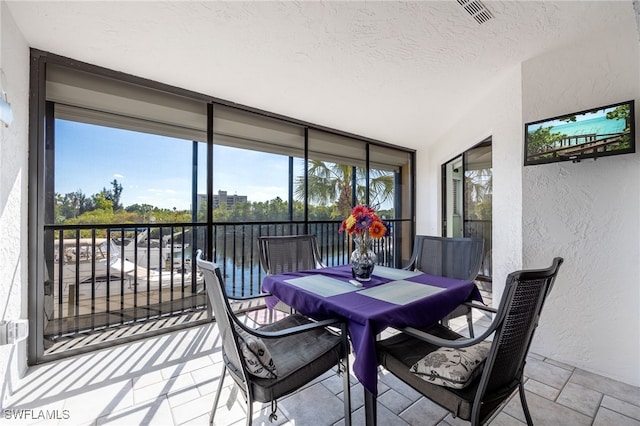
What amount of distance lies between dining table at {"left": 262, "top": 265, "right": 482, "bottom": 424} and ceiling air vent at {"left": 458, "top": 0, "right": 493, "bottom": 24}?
186 cm

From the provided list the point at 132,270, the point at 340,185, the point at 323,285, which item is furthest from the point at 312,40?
the point at 132,270

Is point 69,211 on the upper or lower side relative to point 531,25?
lower

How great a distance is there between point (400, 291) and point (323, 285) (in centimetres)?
51

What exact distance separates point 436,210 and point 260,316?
3.34m

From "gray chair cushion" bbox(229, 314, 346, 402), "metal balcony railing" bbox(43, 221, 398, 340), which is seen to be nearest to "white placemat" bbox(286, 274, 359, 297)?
"gray chair cushion" bbox(229, 314, 346, 402)

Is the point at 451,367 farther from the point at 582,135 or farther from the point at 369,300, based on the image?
the point at 582,135

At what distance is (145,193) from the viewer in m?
2.88

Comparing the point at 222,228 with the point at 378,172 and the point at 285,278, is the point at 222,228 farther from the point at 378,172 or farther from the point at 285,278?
the point at 378,172

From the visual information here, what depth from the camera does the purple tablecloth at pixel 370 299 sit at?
1351mm

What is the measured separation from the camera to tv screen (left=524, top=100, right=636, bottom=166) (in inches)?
75.9

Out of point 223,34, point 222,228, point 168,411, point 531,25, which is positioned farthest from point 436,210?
point 168,411

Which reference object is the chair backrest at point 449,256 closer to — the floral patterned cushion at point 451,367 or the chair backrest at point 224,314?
the floral patterned cushion at point 451,367

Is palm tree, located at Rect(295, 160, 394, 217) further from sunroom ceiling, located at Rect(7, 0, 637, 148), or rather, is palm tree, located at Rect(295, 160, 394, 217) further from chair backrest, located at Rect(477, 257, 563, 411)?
chair backrest, located at Rect(477, 257, 563, 411)

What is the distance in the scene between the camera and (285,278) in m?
2.15
